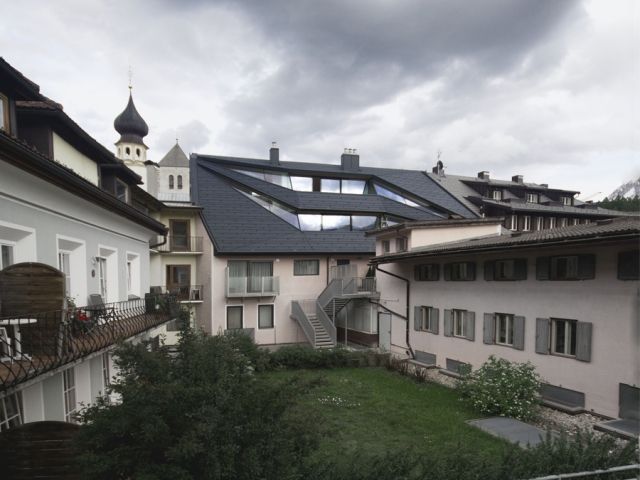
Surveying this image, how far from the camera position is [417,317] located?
20.2 m

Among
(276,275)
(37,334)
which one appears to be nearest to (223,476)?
(37,334)

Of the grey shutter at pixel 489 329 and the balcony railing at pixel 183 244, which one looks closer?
the grey shutter at pixel 489 329

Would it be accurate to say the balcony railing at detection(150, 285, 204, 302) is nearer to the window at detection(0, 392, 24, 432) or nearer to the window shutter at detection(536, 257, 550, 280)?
the window at detection(0, 392, 24, 432)

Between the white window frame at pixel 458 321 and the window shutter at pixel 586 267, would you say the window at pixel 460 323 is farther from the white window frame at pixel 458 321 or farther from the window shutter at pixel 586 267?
the window shutter at pixel 586 267

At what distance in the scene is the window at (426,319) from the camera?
18859 millimetres

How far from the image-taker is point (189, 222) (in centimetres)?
2555

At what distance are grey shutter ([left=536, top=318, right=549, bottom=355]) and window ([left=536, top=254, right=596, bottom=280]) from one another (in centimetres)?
154

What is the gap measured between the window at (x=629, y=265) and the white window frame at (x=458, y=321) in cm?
687

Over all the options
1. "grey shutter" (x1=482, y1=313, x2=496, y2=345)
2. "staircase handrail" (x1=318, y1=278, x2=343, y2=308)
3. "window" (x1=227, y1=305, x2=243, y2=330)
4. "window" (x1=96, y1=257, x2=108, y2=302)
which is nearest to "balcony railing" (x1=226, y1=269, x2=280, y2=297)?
"window" (x1=227, y1=305, x2=243, y2=330)

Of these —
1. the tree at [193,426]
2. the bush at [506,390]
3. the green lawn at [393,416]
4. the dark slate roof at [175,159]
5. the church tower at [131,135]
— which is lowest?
the green lawn at [393,416]

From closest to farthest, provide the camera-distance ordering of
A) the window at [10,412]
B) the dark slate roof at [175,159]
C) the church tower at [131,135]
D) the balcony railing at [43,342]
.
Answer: the balcony railing at [43,342] < the window at [10,412] < the dark slate roof at [175,159] < the church tower at [131,135]

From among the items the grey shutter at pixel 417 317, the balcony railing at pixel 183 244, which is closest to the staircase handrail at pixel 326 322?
the grey shutter at pixel 417 317

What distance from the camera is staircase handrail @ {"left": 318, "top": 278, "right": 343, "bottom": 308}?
23406 millimetres

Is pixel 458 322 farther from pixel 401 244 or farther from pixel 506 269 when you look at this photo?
pixel 401 244
